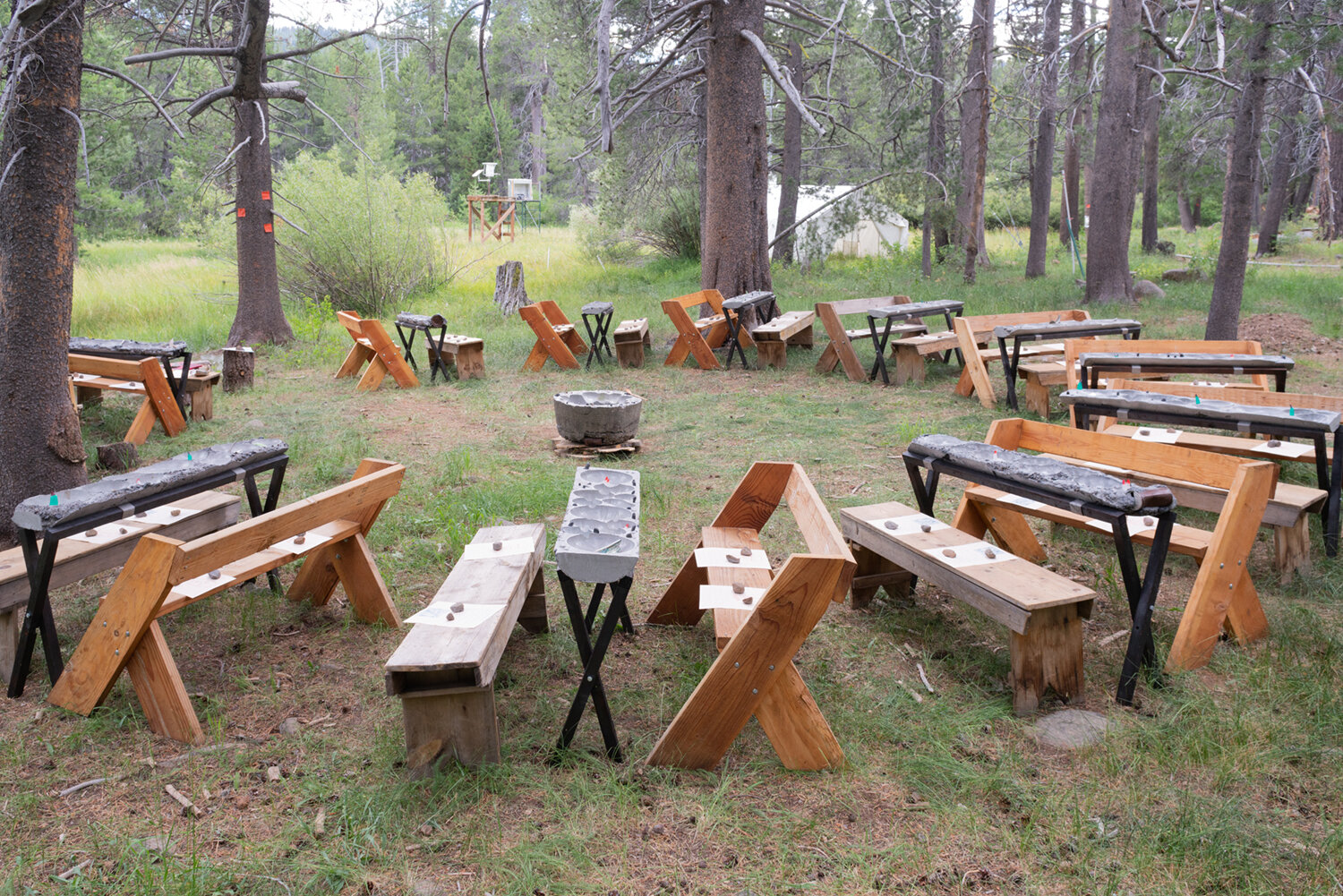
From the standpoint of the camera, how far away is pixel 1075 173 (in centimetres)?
2080

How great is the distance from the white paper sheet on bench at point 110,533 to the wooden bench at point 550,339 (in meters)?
6.20

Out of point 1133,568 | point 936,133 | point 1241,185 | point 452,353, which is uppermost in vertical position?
point 936,133

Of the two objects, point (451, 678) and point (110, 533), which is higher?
point (110, 533)

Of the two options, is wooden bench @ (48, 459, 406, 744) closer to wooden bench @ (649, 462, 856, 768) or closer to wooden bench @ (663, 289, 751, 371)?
wooden bench @ (649, 462, 856, 768)

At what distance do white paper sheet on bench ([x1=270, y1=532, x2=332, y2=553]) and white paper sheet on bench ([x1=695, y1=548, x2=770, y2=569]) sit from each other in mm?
1602

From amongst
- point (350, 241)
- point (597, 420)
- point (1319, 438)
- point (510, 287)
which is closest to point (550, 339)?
point (597, 420)

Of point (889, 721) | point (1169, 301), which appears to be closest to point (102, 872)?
point (889, 721)

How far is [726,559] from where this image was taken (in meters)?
3.77

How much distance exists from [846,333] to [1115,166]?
19.0 feet

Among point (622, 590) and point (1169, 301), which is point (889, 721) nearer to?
point (622, 590)

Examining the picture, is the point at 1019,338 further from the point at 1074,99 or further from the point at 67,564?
the point at 1074,99

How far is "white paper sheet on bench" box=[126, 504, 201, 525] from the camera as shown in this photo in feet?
13.0

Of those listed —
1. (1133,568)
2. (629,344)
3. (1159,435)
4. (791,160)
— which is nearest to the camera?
(1133,568)

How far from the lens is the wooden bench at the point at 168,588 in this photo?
10.0ft
